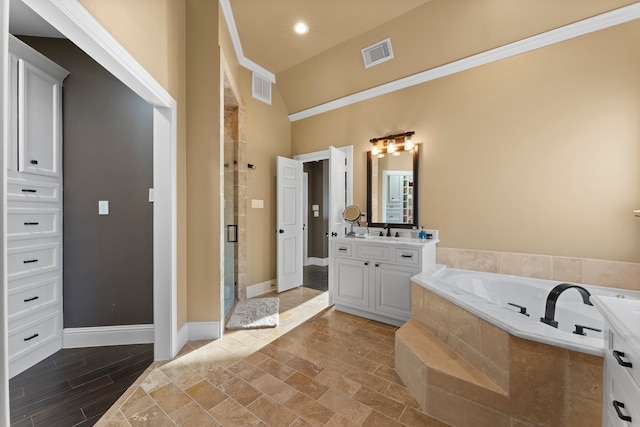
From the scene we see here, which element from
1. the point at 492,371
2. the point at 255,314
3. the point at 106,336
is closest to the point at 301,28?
the point at 255,314

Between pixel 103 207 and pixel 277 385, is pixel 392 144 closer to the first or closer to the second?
pixel 277 385

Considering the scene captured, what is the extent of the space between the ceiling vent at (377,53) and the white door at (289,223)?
5.55ft

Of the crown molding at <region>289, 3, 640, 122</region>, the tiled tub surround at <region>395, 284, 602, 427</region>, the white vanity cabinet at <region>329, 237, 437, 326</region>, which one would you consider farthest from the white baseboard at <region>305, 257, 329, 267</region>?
the tiled tub surround at <region>395, 284, 602, 427</region>

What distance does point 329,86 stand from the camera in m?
3.70

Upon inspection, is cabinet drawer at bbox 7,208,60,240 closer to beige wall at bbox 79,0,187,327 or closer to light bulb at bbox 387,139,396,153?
beige wall at bbox 79,0,187,327

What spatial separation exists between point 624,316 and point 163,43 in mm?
2951

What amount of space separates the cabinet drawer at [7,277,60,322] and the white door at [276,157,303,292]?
2.32 metres

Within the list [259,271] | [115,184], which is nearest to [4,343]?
[115,184]

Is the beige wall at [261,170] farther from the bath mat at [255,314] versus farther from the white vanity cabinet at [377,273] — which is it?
the white vanity cabinet at [377,273]

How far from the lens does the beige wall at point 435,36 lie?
7.41 feet

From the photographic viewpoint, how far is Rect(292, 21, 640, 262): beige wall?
2.13 meters

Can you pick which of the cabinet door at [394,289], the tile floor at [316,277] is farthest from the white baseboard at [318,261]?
the cabinet door at [394,289]

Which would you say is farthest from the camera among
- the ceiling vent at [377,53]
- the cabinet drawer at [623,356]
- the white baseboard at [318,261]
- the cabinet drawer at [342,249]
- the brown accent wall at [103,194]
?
the white baseboard at [318,261]

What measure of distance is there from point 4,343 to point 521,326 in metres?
2.16
